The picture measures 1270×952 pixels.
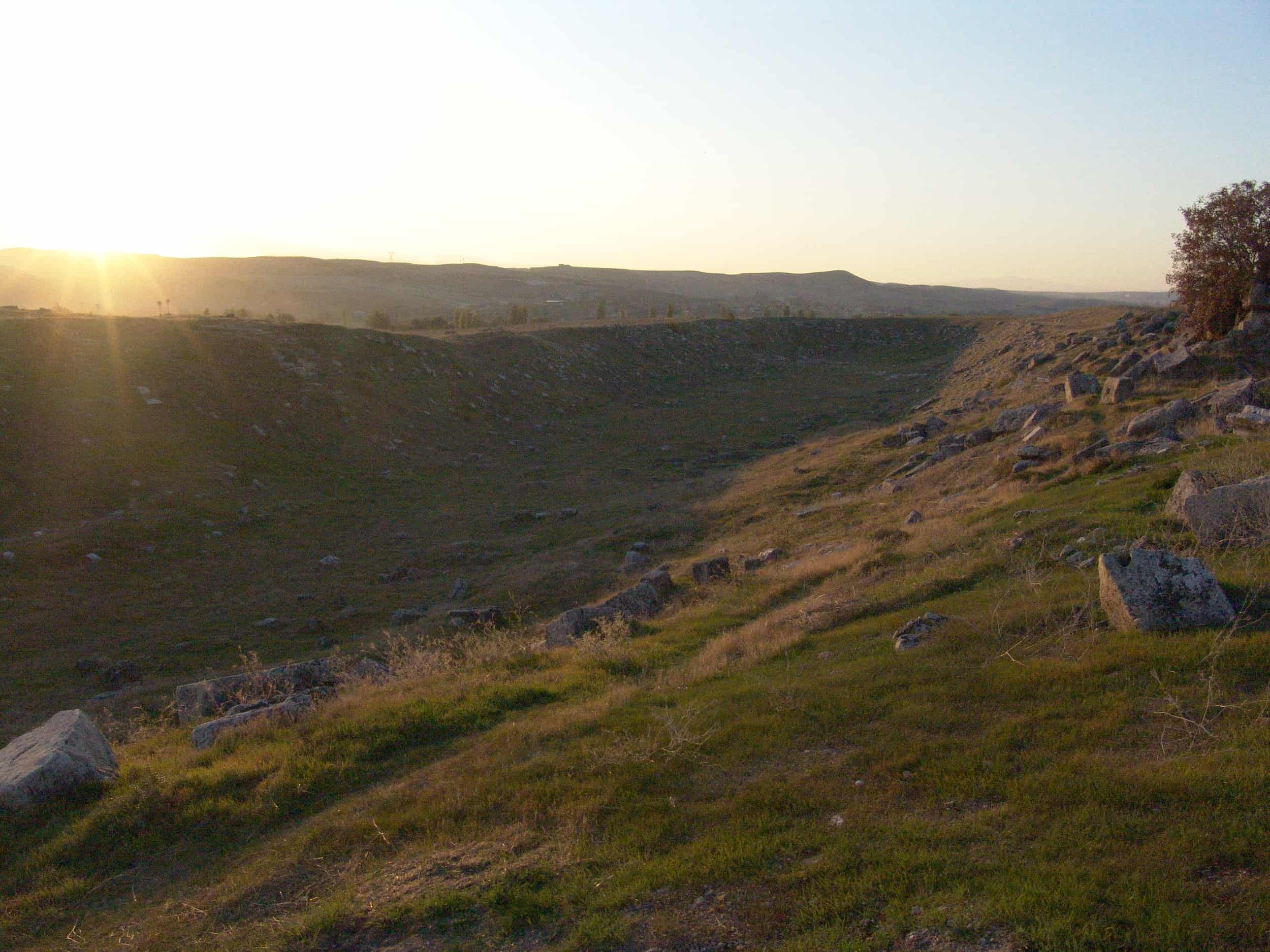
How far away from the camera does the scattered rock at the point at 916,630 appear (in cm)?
757

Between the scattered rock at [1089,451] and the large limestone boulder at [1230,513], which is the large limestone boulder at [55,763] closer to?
the large limestone boulder at [1230,513]

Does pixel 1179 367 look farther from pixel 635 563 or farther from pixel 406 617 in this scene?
pixel 406 617

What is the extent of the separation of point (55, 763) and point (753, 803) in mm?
6181

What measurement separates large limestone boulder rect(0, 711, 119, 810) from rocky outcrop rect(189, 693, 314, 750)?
737 mm

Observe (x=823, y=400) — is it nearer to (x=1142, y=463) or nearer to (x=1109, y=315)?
(x=1109, y=315)

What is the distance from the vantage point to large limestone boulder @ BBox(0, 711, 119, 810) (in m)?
6.92

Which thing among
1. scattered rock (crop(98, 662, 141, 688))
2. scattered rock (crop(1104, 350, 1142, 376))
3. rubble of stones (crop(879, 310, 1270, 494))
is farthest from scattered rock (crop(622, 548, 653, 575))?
scattered rock (crop(1104, 350, 1142, 376))

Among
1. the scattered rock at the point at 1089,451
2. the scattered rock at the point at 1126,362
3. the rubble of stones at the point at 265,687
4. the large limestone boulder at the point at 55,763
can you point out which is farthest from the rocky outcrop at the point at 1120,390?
the large limestone boulder at the point at 55,763

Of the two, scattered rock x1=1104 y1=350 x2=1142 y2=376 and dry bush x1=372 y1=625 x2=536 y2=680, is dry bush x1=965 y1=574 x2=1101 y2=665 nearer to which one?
dry bush x1=372 y1=625 x2=536 y2=680

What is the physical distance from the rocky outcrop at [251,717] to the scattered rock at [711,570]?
6.59 m

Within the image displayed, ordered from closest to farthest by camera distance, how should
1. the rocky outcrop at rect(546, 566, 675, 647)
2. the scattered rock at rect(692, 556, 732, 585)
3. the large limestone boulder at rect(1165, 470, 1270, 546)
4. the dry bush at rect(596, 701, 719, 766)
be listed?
the dry bush at rect(596, 701, 719, 766) → the large limestone boulder at rect(1165, 470, 1270, 546) → the rocky outcrop at rect(546, 566, 675, 647) → the scattered rock at rect(692, 556, 732, 585)

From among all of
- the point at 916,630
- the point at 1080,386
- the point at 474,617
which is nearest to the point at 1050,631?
the point at 916,630

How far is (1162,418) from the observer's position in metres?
14.0

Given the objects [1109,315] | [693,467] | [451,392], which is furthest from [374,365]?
[1109,315]
